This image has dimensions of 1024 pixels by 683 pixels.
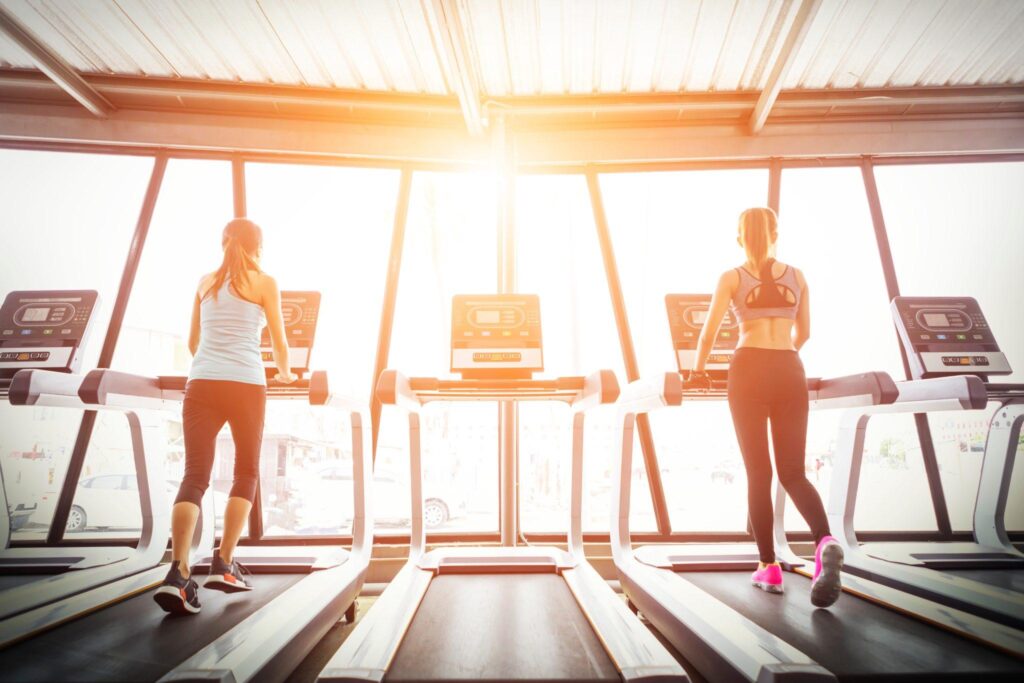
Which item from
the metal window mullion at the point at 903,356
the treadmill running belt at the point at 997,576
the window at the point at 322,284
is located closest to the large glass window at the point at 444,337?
the window at the point at 322,284

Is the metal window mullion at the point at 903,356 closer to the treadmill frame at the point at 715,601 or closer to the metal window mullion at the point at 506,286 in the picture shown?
the treadmill frame at the point at 715,601

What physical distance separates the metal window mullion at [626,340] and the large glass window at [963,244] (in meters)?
1.87

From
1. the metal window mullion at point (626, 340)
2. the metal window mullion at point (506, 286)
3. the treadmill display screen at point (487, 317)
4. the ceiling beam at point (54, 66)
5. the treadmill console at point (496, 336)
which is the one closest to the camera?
the treadmill console at point (496, 336)

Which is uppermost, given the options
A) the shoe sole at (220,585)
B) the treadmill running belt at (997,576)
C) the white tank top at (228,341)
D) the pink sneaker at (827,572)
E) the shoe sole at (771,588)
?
the white tank top at (228,341)

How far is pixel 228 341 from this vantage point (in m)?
1.87

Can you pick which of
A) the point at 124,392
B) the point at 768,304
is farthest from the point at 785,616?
the point at 124,392

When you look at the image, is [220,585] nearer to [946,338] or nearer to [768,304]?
[768,304]

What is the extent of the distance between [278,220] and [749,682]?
382 cm

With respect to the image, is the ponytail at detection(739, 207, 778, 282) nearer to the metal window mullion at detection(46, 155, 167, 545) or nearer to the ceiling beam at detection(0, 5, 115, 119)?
the metal window mullion at detection(46, 155, 167, 545)

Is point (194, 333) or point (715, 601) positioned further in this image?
point (194, 333)

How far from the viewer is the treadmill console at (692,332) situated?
273 centimetres

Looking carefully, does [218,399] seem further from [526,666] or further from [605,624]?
[605,624]

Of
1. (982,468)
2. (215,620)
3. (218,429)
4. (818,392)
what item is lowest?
(215,620)

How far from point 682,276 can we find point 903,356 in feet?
5.38
